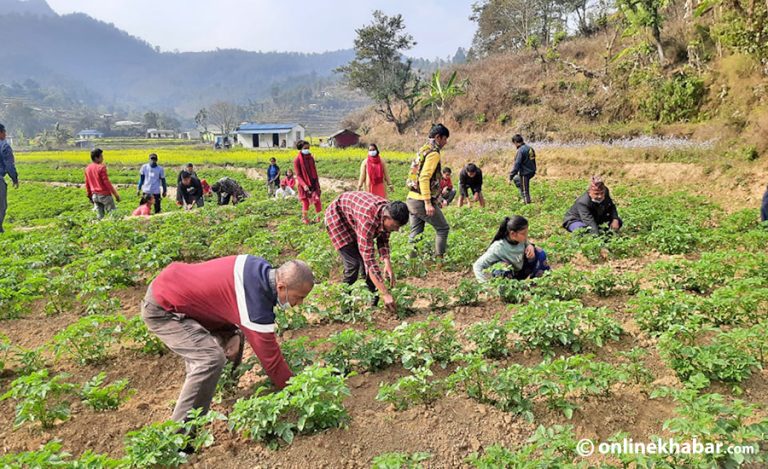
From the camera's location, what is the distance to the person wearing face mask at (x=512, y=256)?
522cm

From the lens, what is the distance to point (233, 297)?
122 inches

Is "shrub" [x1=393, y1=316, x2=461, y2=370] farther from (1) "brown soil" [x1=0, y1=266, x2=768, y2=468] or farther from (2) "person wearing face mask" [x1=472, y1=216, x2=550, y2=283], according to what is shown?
(2) "person wearing face mask" [x1=472, y1=216, x2=550, y2=283]

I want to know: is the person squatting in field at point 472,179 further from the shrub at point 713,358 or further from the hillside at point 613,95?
the shrub at point 713,358

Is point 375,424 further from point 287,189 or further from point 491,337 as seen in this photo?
point 287,189

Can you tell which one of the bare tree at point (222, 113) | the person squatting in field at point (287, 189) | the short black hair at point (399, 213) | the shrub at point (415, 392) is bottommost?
the shrub at point (415, 392)

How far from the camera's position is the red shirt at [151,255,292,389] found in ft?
9.87

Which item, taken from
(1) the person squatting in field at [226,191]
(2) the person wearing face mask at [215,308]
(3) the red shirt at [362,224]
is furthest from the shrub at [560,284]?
(1) the person squatting in field at [226,191]

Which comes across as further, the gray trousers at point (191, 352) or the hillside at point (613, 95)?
the hillside at point (613, 95)

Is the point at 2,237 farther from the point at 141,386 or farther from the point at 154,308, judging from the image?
the point at 154,308

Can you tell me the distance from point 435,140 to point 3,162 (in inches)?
351

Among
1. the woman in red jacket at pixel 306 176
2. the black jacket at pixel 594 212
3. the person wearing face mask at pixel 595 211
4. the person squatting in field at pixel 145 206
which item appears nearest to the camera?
the person wearing face mask at pixel 595 211

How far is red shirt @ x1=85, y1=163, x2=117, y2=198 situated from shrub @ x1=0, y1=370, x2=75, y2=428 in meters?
8.08

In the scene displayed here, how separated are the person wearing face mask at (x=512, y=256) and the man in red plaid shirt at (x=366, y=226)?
1214 millimetres

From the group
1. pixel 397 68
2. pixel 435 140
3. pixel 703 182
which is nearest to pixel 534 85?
pixel 397 68
